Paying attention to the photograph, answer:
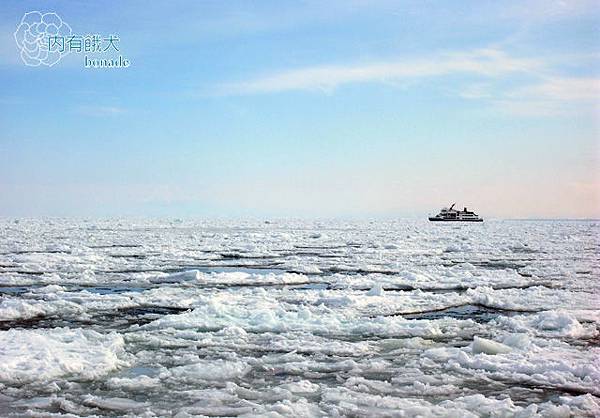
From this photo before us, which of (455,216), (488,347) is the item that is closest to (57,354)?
(488,347)

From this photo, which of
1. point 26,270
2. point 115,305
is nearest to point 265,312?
point 115,305

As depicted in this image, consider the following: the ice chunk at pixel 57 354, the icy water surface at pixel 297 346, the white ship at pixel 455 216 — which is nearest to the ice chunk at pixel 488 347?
the icy water surface at pixel 297 346

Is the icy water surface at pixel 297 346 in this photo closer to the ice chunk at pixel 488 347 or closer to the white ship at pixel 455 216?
the ice chunk at pixel 488 347

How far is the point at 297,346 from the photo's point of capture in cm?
694

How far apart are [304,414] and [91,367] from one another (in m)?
2.40

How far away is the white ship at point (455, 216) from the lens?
3251 inches

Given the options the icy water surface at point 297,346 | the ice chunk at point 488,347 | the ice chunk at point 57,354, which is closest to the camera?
the icy water surface at point 297,346

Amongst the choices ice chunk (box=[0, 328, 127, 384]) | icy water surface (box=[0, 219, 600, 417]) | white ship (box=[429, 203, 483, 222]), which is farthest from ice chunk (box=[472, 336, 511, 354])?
white ship (box=[429, 203, 483, 222])

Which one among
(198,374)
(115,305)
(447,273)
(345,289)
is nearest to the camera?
(198,374)

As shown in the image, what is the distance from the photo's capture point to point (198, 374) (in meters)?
5.77

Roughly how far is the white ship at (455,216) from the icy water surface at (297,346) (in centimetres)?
6995

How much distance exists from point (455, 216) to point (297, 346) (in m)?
79.4

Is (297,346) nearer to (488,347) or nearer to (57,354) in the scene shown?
(488,347)

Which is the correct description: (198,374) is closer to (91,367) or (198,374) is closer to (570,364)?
(91,367)
